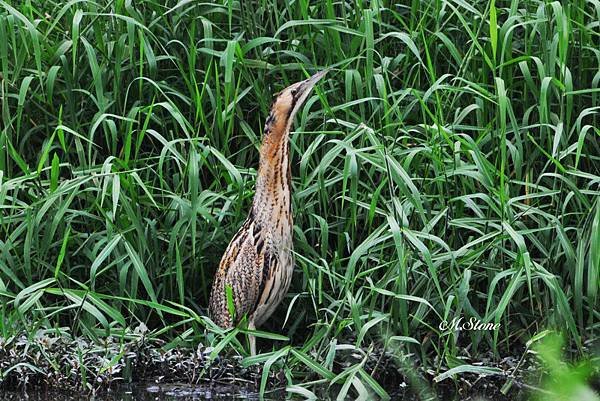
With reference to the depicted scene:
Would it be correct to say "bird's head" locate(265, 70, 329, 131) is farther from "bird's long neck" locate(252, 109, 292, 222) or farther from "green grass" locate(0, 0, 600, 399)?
"green grass" locate(0, 0, 600, 399)

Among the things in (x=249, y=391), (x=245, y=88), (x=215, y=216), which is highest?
(x=245, y=88)

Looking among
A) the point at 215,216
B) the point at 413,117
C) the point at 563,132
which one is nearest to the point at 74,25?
the point at 215,216

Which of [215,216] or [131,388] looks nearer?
[131,388]

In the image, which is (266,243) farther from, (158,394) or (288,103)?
(158,394)

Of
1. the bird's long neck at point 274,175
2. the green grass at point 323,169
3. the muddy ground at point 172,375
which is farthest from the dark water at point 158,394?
the bird's long neck at point 274,175

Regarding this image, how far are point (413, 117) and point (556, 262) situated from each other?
104 centimetres

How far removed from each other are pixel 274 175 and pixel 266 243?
285mm

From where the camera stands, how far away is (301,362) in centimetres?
407

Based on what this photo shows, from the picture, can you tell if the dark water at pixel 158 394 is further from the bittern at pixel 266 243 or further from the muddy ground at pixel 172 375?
the bittern at pixel 266 243

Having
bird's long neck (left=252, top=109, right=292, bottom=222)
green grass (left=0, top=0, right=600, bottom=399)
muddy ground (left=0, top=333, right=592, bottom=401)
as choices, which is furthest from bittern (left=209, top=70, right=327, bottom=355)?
muddy ground (left=0, top=333, right=592, bottom=401)

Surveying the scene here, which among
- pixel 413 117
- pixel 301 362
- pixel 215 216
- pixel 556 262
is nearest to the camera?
pixel 301 362

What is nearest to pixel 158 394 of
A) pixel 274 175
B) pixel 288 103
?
pixel 274 175

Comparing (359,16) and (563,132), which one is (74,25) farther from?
(563,132)

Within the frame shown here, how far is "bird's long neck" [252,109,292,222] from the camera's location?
14.2ft
